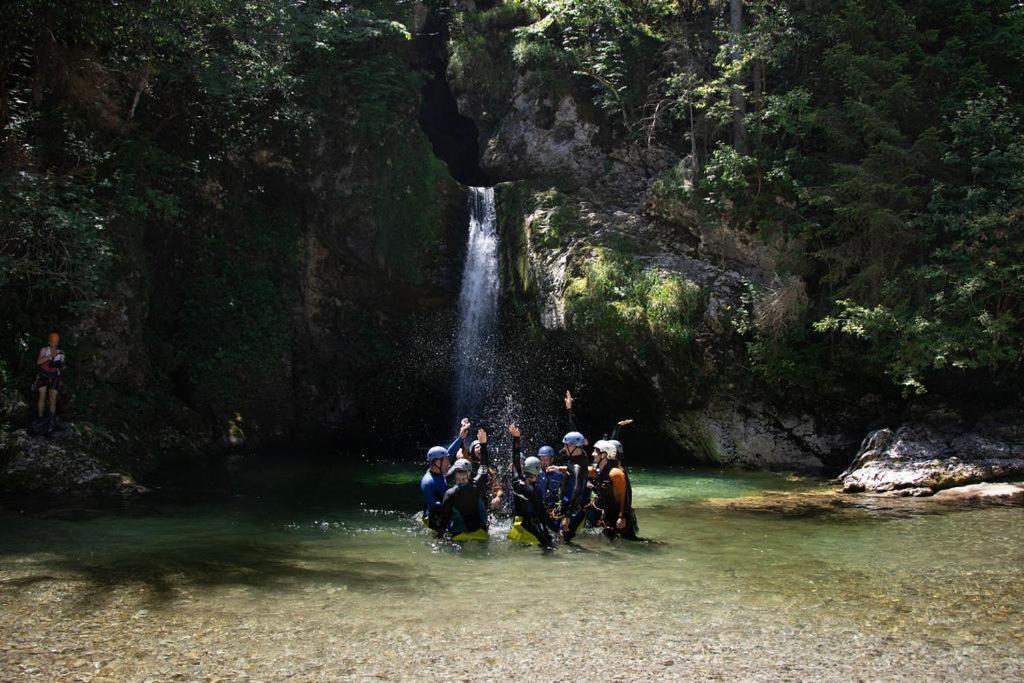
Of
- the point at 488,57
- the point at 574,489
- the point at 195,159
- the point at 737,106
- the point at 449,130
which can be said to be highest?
the point at 488,57

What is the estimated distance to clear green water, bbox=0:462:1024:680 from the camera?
6.05 m

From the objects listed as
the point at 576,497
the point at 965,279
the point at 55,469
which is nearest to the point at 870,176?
the point at 965,279

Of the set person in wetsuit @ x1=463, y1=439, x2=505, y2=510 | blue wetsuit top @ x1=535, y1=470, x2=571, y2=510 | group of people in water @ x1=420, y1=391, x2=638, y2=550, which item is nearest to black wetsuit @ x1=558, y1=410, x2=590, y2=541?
group of people in water @ x1=420, y1=391, x2=638, y2=550

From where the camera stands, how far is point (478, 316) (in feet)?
71.2

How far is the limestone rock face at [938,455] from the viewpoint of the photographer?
47.6 feet

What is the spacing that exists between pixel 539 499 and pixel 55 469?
8.48m

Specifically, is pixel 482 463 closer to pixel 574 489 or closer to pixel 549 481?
pixel 549 481

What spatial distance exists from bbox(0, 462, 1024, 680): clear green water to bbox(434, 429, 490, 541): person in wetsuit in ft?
1.14

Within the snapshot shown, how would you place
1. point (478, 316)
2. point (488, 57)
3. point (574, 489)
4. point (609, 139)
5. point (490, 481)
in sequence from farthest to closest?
point (488, 57) < point (609, 139) < point (478, 316) < point (490, 481) < point (574, 489)

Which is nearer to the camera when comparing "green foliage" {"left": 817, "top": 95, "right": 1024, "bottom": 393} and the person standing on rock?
the person standing on rock

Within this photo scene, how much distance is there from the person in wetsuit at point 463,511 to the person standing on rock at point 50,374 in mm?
8012

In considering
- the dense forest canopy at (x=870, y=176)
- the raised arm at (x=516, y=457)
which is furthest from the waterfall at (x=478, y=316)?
the raised arm at (x=516, y=457)

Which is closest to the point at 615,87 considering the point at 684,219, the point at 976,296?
the point at 684,219

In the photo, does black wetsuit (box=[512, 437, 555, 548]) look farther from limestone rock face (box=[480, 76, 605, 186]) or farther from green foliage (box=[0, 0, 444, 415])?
limestone rock face (box=[480, 76, 605, 186])
